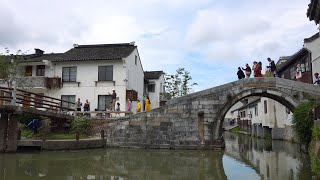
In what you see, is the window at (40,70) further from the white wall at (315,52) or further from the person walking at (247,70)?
the white wall at (315,52)

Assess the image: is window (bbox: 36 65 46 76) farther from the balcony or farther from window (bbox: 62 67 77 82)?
window (bbox: 62 67 77 82)

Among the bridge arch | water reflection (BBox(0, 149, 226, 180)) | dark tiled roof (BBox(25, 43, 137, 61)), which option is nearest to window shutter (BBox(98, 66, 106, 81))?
dark tiled roof (BBox(25, 43, 137, 61))

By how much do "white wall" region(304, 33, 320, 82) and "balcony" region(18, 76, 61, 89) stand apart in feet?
60.0

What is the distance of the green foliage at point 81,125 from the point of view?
68.2ft

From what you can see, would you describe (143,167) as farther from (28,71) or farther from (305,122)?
(28,71)

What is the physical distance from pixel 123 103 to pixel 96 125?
5248mm

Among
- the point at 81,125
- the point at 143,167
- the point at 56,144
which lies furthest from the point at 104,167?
the point at 81,125

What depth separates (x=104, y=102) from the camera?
26.3m

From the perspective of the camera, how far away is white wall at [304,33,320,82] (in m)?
18.2

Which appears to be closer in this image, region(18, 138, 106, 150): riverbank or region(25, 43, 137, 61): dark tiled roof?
region(18, 138, 106, 150): riverbank

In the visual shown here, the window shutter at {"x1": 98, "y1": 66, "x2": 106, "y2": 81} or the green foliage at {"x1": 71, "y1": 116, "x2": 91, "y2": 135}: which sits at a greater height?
the window shutter at {"x1": 98, "y1": 66, "x2": 106, "y2": 81}

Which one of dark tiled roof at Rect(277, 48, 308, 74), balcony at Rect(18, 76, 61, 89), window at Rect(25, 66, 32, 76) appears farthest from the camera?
window at Rect(25, 66, 32, 76)

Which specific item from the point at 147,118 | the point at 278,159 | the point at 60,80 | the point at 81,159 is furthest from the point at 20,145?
the point at 278,159

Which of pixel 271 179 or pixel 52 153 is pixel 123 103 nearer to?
pixel 52 153
